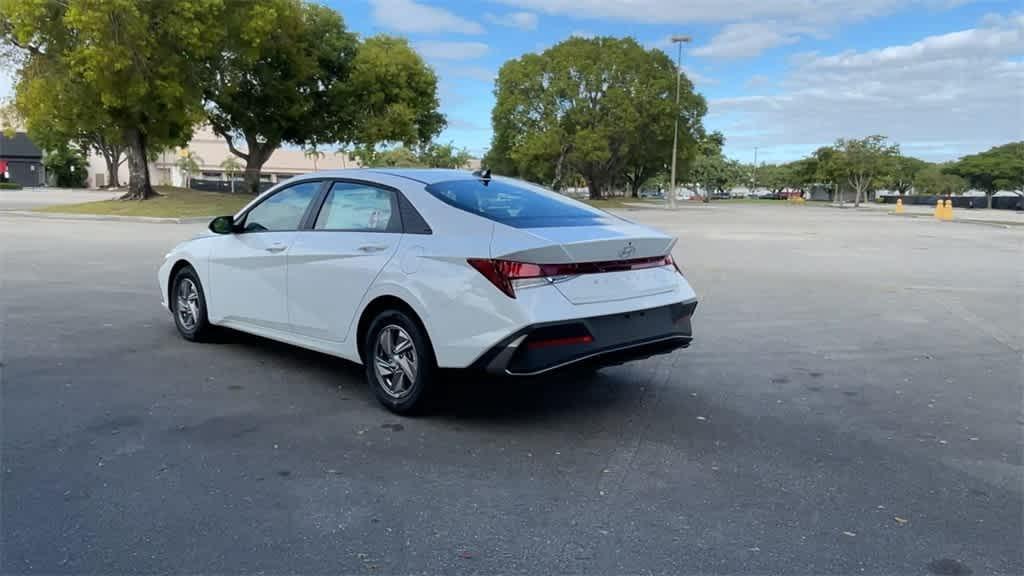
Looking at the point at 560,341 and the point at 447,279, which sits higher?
the point at 447,279

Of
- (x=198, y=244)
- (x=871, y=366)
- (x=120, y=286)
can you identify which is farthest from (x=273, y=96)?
(x=871, y=366)

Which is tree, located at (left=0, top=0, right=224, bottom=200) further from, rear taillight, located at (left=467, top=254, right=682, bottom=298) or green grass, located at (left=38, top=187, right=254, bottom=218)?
rear taillight, located at (left=467, top=254, right=682, bottom=298)

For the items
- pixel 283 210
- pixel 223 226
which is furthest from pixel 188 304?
pixel 283 210

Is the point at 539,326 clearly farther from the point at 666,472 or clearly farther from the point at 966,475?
the point at 966,475

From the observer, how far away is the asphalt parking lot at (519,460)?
10.8ft

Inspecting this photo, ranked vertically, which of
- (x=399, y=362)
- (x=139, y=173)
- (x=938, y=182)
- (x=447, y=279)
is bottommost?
(x=399, y=362)

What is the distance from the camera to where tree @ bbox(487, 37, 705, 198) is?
5494 centimetres

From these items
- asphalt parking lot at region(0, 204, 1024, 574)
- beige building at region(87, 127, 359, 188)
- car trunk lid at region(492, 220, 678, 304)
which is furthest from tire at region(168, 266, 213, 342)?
beige building at region(87, 127, 359, 188)

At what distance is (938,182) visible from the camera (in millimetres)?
99062

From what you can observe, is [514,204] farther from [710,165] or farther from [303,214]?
[710,165]

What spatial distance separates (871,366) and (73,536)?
5.96 metres

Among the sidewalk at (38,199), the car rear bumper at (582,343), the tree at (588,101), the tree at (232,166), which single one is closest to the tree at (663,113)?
the tree at (588,101)

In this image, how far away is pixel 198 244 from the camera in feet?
22.7

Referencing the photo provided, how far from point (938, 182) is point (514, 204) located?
109 m
